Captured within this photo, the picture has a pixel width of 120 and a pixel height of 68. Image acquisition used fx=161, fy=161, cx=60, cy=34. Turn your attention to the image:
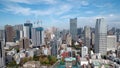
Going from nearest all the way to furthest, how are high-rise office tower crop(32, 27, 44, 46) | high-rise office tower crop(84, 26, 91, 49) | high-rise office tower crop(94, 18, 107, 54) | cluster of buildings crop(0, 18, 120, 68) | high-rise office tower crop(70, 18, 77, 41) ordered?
cluster of buildings crop(0, 18, 120, 68)
high-rise office tower crop(94, 18, 107, 54)
high-rise office tower crop(84, 26, 91, 49)
high-rise office tower crop(32, 27, 44, 46)
high-rise office tower crop(70, 18, 77, 41)

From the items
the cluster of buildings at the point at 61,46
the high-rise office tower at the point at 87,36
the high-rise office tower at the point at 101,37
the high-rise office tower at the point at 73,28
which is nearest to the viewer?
the cluster of buildings at the point at 61,46

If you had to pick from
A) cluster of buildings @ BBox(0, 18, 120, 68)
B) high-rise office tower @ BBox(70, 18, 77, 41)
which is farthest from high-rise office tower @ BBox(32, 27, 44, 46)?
high-rise office tower @ BBox(70, 18, 77, 41)

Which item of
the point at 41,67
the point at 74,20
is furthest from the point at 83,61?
the point at 74,20

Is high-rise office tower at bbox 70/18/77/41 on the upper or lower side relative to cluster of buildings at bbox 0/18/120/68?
upper

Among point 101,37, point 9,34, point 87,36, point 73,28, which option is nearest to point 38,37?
point 9,34

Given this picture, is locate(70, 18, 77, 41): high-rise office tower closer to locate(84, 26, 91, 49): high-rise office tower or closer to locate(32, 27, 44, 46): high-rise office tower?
locate(84, 26, 91, 49): high-rise office tower

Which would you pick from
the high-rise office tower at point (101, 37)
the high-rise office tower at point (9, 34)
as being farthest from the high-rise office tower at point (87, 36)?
the high-rise office tower at point (9, 34)

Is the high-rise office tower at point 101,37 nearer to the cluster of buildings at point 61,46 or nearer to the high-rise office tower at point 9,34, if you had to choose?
the cluster of buildings at point 61,46

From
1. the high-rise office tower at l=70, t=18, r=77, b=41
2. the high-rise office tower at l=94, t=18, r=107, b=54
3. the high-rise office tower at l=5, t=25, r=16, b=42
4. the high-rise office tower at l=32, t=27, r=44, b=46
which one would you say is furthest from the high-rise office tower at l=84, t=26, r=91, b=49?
the high-rise office tower at l=5, t=25, r=16, b=42

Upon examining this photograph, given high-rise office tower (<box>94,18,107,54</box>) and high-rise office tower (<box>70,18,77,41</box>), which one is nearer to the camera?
high-rise office tower (<box>94,18,107,54</box>)

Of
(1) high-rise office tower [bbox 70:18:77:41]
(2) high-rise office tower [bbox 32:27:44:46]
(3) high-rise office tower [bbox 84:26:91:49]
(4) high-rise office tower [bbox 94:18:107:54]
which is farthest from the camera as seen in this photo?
(1) high-rise office tower [bbox 70:18:77:41]
